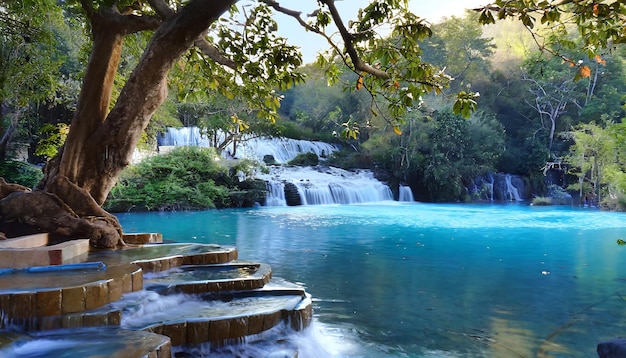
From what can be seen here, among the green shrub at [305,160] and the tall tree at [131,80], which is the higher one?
the green shrub at [305,160]

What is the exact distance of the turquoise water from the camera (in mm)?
4965

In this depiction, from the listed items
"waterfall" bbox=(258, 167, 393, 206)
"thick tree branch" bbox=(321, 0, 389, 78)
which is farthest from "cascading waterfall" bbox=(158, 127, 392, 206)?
"thick tree branch" bbox=(321, 0, 389, 78)

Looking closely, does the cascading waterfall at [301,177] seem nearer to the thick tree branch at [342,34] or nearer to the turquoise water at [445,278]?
the turquoise water at [445,278]

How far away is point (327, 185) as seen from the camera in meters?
23.2

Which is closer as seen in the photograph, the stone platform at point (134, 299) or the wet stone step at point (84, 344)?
the wet stone step at point (84, 344)

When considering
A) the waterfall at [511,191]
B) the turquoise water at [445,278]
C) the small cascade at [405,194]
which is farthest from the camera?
the waterfall at [511,191]

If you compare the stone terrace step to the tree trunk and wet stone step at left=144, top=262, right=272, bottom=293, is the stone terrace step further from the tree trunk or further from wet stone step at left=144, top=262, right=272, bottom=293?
the tree trunk

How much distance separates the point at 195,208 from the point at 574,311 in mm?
15672

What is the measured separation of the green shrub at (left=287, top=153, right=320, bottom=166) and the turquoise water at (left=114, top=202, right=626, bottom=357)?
11473mm

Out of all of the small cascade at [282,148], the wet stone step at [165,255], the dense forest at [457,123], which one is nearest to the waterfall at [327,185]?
the dense forest at [457,123]

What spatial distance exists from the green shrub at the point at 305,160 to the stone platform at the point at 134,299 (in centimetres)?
2200

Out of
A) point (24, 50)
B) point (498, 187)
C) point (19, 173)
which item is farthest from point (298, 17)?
point (498, 187)

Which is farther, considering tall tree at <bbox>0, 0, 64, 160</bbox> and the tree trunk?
tall tree at <bbox>0, 0, 64, 160</bbox>

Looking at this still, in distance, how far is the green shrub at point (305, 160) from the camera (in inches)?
1072
